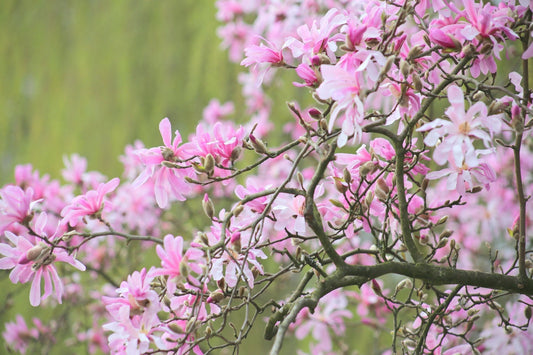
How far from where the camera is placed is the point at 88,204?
905 millimetres

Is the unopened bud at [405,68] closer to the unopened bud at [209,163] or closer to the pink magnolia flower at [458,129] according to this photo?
the pink magnolia flower at [458,129]

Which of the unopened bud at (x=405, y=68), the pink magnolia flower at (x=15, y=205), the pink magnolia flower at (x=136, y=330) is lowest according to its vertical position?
the pink magnolia flower at (x=136, y=330)

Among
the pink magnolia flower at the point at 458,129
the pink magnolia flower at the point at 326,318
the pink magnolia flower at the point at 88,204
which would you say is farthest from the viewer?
the pink magnolia flower at the point at 326,318

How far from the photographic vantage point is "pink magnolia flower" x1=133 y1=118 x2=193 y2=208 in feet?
2.70

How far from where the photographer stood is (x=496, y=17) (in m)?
0.75

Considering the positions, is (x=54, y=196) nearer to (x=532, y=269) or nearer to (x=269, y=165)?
(x=269, y=165)

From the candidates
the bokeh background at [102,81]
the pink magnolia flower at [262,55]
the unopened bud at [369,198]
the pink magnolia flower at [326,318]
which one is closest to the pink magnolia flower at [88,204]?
the pink magnolia flower at [262,55]

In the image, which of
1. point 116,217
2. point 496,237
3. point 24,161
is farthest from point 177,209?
point 24,161

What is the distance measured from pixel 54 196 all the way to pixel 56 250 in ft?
3.03

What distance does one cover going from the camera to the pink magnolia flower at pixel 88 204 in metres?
0.89

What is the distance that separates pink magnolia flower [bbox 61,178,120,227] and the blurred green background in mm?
2120

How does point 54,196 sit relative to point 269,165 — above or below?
below

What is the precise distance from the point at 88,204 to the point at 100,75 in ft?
11.0

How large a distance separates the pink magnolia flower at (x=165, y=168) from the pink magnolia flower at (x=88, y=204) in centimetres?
9
